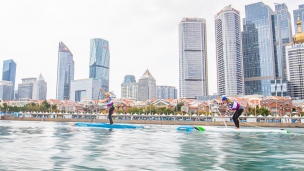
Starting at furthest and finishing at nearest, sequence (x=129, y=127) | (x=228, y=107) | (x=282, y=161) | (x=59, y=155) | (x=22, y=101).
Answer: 1. (x=22, y=101)
2. (x=129, y=127)
3. (x=228, y=107)
4. (x=59, y=155)
5. (x=282, y=161)

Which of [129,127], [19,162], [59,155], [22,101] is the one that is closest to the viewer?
[19,162]

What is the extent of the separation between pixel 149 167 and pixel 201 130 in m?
17.7

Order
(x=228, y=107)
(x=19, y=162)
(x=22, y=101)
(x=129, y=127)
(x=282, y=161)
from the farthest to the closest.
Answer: (x=22, y=101)
(x=129, y=127)
(x=228, y=107)
(x=282, y=161)
(x=19, y=162)

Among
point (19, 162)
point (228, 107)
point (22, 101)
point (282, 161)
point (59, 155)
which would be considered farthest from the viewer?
point (22, 101)

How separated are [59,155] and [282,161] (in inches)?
276

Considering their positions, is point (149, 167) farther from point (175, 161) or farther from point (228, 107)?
point (228, 107)

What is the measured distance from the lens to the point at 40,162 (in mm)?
7617

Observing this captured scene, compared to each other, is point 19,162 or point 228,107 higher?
point 228,107

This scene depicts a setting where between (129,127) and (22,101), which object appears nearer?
(129,127)

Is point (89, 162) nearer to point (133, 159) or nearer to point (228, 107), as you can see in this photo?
point (133, 159)

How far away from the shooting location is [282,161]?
27.3 ft

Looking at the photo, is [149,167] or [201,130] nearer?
[149,167]

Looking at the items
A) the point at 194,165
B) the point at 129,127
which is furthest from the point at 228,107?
the point at 194,165

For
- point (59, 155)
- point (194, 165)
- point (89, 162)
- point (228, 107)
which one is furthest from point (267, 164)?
point (228, 107)
